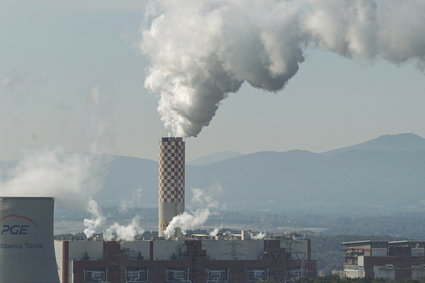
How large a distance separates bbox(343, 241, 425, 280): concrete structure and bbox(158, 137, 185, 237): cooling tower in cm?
3693

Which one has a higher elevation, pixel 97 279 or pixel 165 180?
pixel 165 180

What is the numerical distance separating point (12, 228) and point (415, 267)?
6798 centimetres

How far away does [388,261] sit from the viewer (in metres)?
158

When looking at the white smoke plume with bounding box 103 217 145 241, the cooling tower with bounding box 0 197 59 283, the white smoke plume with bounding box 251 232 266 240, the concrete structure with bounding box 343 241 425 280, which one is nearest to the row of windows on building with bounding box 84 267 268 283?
the white smoke plume with bounding box 251 232 266 240

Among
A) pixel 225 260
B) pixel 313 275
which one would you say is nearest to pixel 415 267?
pixel 313 275

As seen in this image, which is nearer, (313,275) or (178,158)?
(178,158)

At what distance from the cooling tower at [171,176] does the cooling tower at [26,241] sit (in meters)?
19.4

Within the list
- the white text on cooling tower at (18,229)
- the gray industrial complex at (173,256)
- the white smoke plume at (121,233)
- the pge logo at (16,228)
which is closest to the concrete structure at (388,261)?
the gray industrial complex at (173,256)

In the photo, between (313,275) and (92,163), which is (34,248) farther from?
(92,163)

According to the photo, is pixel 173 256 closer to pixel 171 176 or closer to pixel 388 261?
pixel 171 176

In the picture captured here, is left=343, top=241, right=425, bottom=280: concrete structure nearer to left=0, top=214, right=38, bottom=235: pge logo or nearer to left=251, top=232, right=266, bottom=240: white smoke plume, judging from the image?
left=251, top=232, right=266, bottom=240: white smoke plume

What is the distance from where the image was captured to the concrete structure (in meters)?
155

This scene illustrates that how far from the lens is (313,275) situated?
131 m

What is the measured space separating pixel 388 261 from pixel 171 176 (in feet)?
152
